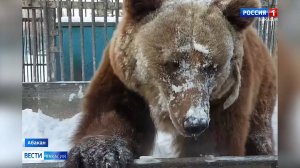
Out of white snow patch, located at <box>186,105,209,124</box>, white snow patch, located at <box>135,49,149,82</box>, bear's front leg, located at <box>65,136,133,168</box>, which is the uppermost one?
white snow patch, located at <box>135,49,149,82</box>

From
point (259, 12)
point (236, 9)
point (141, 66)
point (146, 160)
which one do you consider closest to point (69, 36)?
point (141, 66)

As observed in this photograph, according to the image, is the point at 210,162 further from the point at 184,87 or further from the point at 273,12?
the point at 273,12

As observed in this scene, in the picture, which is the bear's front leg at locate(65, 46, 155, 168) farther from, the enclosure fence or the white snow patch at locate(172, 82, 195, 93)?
the white snow patch at locate(172, 82, 195, 93)

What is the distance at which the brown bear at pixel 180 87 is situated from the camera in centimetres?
286

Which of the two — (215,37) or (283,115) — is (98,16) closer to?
(215,37)

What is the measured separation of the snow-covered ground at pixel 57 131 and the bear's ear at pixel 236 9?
1.86ft

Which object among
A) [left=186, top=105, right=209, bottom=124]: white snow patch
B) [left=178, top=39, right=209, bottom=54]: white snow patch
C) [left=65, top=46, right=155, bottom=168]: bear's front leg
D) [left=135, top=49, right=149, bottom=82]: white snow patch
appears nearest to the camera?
[left=186, top=105, right=209, bottom=124]: white snow patch

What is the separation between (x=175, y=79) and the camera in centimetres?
287

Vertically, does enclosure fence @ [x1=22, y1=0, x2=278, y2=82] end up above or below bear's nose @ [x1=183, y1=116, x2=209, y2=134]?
above

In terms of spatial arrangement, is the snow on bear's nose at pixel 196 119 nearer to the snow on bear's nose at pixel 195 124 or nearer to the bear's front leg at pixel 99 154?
the snow on bear's nose at pixel 195 124

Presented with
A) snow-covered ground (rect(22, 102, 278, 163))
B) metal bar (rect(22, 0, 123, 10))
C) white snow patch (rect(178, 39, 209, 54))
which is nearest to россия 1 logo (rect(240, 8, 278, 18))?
white snow patch (rect(178, 39, 209, 54))

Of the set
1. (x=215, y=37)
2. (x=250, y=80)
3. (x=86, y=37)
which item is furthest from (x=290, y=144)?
(x=86, y=37)

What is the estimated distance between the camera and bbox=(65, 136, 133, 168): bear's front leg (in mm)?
2936

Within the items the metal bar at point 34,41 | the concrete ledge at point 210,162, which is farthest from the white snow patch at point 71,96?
the concrete ledge at point 210,162
